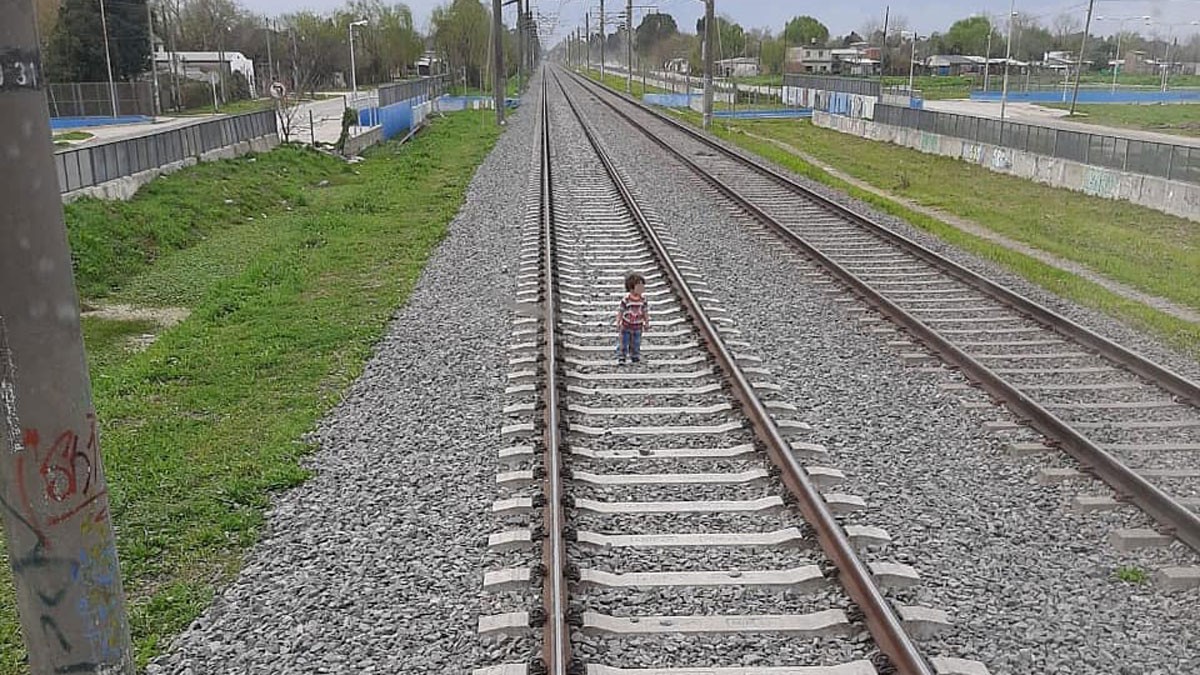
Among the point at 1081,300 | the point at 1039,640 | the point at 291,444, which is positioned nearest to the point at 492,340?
the point at 291,444

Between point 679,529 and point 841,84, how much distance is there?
199 ft

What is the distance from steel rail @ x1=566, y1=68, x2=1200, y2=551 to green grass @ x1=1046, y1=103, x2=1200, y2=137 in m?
41.2

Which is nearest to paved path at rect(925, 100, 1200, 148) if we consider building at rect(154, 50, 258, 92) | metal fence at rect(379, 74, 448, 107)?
metal fence at rect(379, 74, 448, 107)

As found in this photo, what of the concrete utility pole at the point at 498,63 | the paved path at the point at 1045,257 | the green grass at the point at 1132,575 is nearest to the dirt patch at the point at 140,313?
the green grass at the point at 1132,575

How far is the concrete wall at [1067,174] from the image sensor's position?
22.8m

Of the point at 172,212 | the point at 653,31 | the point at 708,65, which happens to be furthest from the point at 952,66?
the point at 172,212

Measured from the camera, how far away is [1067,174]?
27703mm

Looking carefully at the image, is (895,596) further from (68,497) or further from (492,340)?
(492,340)

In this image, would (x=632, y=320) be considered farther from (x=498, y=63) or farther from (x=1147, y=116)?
(x=1147, y=116)

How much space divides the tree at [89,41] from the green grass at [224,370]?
39.9m

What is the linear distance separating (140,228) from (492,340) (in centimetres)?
1071

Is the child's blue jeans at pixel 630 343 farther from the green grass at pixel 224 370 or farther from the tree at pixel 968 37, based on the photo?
the tree at pixel 968 37

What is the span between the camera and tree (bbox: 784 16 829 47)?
14350cm

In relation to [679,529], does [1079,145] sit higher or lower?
higher
